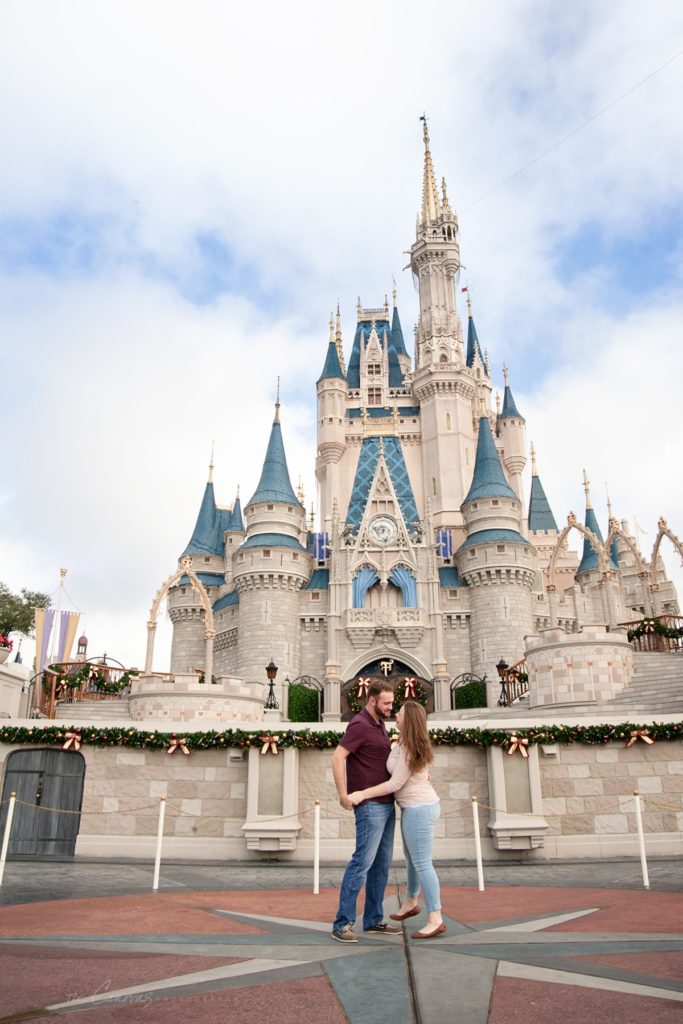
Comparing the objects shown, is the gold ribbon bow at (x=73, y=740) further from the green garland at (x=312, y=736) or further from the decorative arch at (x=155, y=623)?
the decorative arch at (x=155, y=623)

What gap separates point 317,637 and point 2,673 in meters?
24.9

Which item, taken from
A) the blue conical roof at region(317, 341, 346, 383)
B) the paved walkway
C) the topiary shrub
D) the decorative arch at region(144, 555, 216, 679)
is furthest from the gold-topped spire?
the paved walkway

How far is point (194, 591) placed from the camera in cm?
4722

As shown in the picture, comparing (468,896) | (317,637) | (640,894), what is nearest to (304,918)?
(468,896)

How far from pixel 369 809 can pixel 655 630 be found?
66.5 feet

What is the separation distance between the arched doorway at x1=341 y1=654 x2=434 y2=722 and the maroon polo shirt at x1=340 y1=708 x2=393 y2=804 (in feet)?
100

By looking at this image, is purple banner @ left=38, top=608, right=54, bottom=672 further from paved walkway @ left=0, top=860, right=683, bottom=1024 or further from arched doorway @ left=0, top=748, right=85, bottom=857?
paved walkway @ left=0, top=860, right=683, bottom=1024

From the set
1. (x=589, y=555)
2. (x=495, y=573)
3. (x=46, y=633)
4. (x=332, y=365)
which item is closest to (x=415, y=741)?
(x=46, y=633)

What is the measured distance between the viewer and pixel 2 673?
18.6 metres

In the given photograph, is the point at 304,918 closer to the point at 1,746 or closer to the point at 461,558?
the point at 1,746

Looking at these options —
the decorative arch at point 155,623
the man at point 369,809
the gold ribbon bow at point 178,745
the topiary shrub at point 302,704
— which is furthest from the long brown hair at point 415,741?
the topiary shrub at point 302,704

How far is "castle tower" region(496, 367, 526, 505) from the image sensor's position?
57.6 meters

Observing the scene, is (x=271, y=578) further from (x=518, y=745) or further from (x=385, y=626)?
(x=518, y=745)

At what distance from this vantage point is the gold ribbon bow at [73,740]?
12.3 meters
